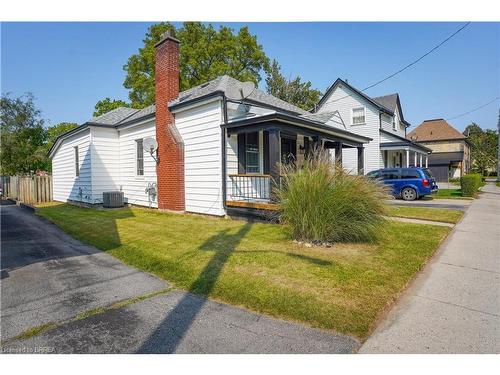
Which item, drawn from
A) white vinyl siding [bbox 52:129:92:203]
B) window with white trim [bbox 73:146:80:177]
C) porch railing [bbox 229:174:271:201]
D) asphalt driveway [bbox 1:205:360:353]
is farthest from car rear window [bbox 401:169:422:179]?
window with white trim [bbox 73:146:80:177]

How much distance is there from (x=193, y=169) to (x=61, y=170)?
10992 millimetres

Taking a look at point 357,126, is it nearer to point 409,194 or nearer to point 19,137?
point 409,194

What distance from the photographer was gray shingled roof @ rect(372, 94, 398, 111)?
2584cm

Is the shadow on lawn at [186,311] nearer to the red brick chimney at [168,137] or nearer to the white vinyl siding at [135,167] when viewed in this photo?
the red brick chimney at [168,137]

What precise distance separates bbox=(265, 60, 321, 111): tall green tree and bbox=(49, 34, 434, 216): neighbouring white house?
85.4 ft

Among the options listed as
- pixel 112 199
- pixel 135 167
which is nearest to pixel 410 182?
pixel 135 167

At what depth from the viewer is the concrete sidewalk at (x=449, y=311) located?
9.18ft

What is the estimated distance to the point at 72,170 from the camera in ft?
51.7

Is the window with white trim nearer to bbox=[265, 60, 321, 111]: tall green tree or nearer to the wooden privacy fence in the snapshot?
the wooden privacy fence

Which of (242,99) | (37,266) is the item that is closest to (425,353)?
(37,266)

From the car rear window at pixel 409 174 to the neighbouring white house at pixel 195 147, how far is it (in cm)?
481

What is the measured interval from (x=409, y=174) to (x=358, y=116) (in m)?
8.57

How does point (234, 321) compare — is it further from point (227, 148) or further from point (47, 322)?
point (227, 148)

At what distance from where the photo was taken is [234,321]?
3238mm
